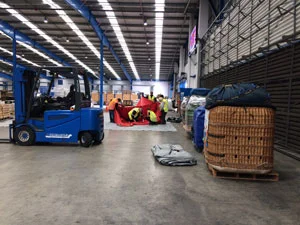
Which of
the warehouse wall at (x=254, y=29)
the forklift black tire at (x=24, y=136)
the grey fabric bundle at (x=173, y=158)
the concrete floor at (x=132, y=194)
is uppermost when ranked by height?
the warehouse wall at (x=254, y=29)

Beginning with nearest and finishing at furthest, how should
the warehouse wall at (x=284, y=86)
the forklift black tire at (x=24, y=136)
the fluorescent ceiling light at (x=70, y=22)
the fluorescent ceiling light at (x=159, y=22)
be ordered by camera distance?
the warehouse wall at (x=284, y=86) → the forklift black tire at (x=24, y=136) → the fluorescent ceiling light at (x=70, y=22) → the fluorescent ceiling light at (x=159, y=22)

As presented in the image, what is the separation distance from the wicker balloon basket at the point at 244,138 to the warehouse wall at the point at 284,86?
2.13 metres

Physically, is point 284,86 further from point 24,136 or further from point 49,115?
point 24,136

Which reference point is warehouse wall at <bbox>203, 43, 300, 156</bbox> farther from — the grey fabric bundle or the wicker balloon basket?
the grey fabric bundle

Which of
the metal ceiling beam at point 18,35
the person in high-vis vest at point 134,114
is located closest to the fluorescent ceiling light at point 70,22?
the metal ceiling beam at point 18,35

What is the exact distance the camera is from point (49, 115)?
620cm

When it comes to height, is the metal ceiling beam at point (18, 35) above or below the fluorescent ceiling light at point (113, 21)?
below

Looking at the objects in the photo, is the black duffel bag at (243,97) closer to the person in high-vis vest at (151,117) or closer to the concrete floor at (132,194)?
the concrete floor at (132,194)

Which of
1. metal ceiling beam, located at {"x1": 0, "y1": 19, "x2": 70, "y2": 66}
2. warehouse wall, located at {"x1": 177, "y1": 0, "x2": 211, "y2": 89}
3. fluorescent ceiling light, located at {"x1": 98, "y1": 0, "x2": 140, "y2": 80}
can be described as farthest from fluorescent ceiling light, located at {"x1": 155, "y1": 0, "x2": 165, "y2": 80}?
metal ceiling beam, located at {"x1": 0, "y1": 19, "x2": 70, "y2": 66}

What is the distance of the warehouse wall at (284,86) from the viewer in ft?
18.1

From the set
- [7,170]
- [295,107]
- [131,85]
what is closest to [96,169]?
[7,170]

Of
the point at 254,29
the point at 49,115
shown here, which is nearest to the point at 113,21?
the point at 254,29

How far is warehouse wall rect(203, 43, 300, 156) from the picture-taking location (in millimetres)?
5531

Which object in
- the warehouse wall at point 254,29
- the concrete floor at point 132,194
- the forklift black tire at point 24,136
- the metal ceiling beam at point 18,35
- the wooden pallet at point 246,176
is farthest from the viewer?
the metal ceiling beam at point 18,35
